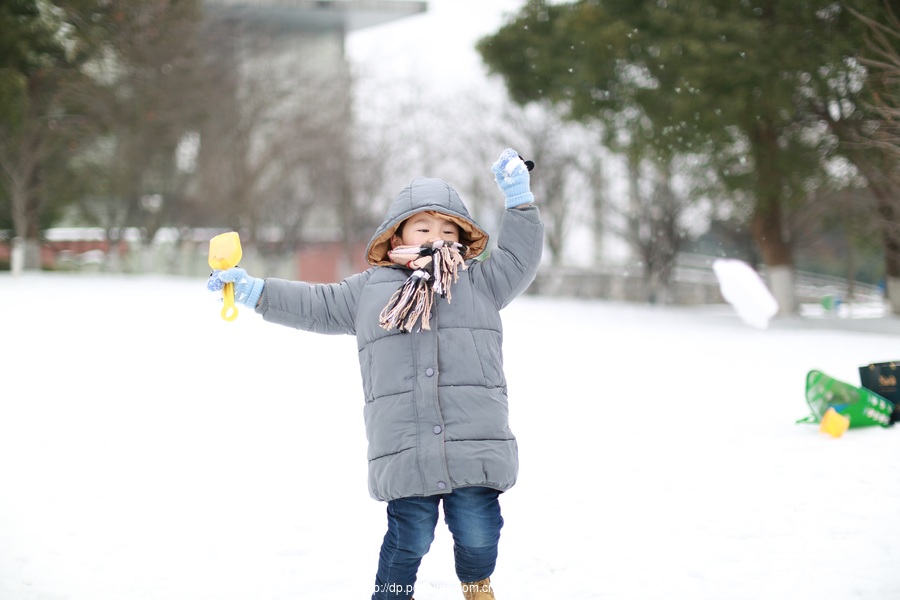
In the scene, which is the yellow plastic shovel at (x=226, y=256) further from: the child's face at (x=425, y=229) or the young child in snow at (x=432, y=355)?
the child's face at (x=425, y=229)

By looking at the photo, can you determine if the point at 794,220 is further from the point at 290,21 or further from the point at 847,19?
the point at 290,21

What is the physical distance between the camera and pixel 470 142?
2666cm

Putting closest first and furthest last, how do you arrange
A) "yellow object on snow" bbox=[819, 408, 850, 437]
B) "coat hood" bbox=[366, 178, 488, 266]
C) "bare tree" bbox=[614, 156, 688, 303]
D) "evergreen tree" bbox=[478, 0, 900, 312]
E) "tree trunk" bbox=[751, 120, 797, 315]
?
"coat hood" bbox=[366, 178, 488, 266] → "yellow object on snow" bbox=[819, 408, 850, 437] → "evergreen tree" bbox=[478, 0, 900, 312] → "tree trunk" bbox=[751, 120, 797, 315] → "bare tree" bbox=[614, 156, 688, 303]

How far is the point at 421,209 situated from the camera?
284 cm

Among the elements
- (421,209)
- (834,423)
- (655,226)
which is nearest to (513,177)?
(421,209)

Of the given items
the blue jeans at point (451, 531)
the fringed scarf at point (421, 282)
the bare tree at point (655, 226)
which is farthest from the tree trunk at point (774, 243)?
the blue jeans at point (451, 531)

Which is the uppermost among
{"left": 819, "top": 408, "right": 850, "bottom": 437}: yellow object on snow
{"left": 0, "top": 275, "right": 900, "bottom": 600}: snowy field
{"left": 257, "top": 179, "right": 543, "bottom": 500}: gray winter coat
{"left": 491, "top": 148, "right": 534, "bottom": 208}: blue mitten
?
{"left": 491, "top": 148, "right": 534, "bottom": 208}: blue mitten

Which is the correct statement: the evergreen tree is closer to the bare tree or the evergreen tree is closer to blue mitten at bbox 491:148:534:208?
the bare tree

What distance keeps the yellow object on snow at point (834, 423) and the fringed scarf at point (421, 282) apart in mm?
4083

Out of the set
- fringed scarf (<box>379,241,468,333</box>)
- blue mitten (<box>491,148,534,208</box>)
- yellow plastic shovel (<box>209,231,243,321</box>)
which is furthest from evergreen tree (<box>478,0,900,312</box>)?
yellow plastic shovel (<box>209,231,243,321</box>)

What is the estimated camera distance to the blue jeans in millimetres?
2787

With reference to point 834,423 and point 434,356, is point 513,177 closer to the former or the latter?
point 434,356

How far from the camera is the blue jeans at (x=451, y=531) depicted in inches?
110

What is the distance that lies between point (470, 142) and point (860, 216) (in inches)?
504
